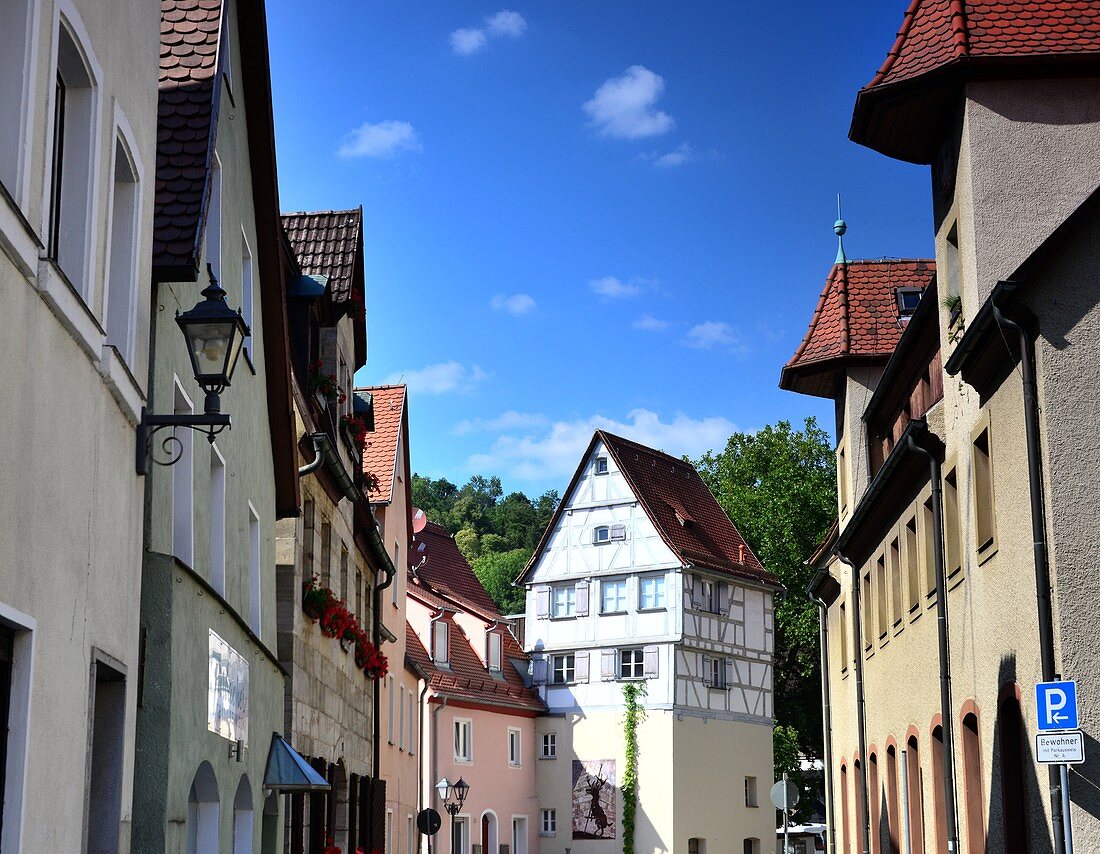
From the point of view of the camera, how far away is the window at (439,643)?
155 ft

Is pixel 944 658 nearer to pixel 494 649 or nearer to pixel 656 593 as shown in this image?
pixel 656 593

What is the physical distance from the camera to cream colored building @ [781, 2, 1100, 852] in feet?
40.6

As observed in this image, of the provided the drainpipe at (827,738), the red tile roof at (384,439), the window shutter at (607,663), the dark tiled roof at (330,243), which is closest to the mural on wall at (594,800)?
the window shutter at (607,663)

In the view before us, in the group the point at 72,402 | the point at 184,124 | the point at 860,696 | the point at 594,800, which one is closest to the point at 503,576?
the point at 594,800

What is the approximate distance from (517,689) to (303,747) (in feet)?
114

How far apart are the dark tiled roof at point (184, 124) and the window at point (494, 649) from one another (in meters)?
40.4

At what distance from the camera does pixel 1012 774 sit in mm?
14406

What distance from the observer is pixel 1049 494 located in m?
12.4

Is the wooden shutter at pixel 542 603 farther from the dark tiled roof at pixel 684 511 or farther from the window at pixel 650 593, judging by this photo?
the dark tiled roof at pixel 684 511

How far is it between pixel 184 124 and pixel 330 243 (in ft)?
39.8

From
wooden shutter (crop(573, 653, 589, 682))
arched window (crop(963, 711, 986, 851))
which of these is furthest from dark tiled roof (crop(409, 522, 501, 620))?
arched window (crop(963, 711, 986, 851))

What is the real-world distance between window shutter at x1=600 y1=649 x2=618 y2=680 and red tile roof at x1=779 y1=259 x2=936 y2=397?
24.5 m

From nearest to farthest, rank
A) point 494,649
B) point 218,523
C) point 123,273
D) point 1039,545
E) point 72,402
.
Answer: point 72,402 < point 123,273 < point 218,523 < point 1039,545 < point 494,649

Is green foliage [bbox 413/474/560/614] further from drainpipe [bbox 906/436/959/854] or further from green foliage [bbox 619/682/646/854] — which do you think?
drainpipe [bbox 906/436/959/854]
